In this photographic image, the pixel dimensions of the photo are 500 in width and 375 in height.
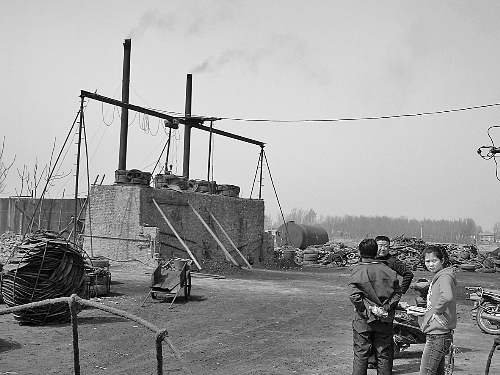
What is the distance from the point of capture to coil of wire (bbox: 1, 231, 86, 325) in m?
9.82

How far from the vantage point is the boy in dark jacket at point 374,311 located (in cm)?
533

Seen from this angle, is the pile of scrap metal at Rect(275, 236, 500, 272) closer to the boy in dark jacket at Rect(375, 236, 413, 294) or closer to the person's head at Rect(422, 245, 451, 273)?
the boy in dark jacket at Rect(375, 236, 413, 294)

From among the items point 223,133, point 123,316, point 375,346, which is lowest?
point 375,346

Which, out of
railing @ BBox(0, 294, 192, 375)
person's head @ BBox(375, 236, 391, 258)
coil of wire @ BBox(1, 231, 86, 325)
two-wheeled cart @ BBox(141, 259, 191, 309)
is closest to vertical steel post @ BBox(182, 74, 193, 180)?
two-wheeled cart @ BBox(141, 259, 191, 309)

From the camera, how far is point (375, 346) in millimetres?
5391

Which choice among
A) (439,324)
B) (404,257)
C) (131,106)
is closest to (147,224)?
(131,106)

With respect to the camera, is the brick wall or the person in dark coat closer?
the person in dark coat

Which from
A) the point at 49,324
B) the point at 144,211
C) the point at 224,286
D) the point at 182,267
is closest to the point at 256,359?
the point at 49,324

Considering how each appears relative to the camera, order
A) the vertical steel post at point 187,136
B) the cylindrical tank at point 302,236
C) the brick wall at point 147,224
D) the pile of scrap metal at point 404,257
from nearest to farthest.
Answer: the brick wall at point 147,224, the pile of scrap metal at point 404,257, the vertical steel post at point 187,136, the cylindrical tank at point 302,236

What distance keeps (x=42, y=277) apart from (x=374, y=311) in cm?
695

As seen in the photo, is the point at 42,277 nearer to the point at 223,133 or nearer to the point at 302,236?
the point at 223,133

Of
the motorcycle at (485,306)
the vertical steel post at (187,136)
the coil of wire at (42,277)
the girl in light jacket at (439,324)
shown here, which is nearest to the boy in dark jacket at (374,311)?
the girl in light jacket at (439,324)

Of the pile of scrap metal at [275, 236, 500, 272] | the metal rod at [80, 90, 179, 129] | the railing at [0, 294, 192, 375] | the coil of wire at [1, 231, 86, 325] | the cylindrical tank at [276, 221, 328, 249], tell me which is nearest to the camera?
the railing at [0, 294, 192, 375]

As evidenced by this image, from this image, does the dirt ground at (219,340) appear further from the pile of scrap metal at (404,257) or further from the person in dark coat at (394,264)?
the pile of scrap metal at (404,257)
